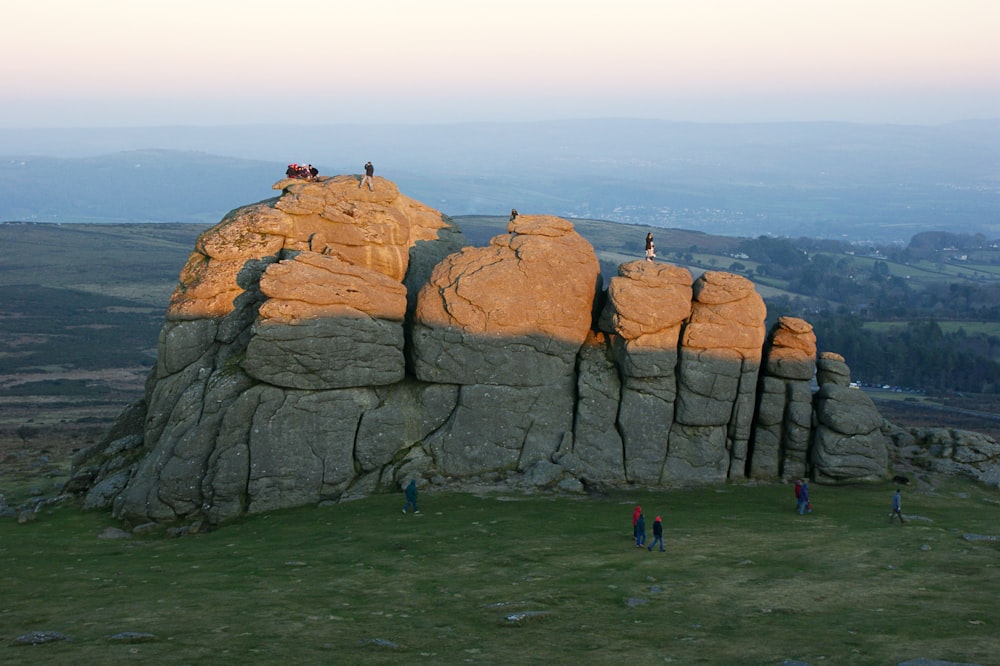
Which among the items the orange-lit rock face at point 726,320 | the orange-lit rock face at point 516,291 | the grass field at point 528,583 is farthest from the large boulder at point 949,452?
the orange-lit rock face at point 516,291

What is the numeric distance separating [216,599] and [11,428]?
85239mm

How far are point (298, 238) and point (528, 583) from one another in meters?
32.5

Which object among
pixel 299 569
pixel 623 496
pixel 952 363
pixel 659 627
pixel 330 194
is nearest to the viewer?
pixel 659 627

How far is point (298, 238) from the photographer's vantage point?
66.8 m

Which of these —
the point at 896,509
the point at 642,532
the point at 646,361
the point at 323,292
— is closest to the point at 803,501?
the point at 896,509

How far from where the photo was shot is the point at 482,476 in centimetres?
6088

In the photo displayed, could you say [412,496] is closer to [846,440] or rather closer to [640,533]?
[640,533]

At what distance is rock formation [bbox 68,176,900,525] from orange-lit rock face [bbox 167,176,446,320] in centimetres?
21

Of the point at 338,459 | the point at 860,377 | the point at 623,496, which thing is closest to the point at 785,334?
the point at 623,496

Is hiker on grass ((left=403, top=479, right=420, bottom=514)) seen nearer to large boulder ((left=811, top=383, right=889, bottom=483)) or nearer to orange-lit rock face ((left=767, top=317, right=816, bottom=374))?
orange-lit rock face ((left=767, top=317, right=816, bottom=374))

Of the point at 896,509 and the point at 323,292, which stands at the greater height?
the point at 323,292

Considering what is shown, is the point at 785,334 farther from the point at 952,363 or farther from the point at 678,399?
the point at 952,363

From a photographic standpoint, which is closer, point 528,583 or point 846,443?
point 528,583

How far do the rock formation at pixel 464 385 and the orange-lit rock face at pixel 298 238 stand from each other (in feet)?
0.68
